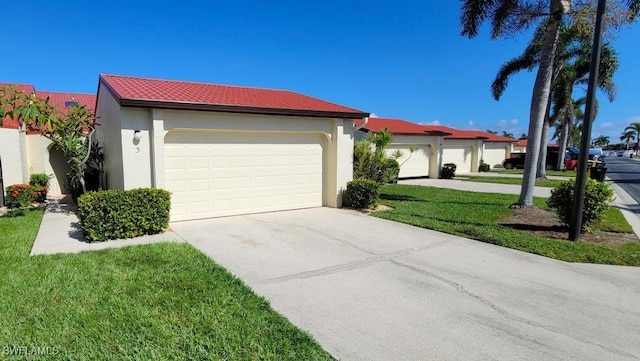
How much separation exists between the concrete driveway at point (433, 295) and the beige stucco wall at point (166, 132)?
6.22ft

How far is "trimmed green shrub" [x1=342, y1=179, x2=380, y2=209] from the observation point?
10.9 meters

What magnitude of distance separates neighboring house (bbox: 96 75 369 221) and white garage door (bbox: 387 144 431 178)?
1182cm

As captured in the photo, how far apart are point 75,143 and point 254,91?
5.57 metres

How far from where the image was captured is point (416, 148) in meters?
23.2

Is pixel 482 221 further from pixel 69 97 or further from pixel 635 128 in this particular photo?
pixel 635 128

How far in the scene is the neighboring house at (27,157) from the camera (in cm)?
1196

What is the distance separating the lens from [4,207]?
1141 cm

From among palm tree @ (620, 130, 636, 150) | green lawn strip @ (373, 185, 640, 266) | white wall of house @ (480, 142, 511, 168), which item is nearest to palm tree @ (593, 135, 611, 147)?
palm tree @ (620, 130, 636, 150)

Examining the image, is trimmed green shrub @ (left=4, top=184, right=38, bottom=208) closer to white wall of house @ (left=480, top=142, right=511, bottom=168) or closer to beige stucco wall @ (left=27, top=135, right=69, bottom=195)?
beige stucco wall @ (left=27, top=135, right=69, bottom=195)

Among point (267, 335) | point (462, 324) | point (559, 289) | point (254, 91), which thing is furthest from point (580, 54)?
point (267, 335)

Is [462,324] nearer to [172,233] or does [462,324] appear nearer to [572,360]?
[572,360]

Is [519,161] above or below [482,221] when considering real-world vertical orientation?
above

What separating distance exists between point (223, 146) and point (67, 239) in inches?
158

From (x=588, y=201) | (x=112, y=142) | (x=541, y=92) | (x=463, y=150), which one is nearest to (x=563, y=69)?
(x=463, y=150)
